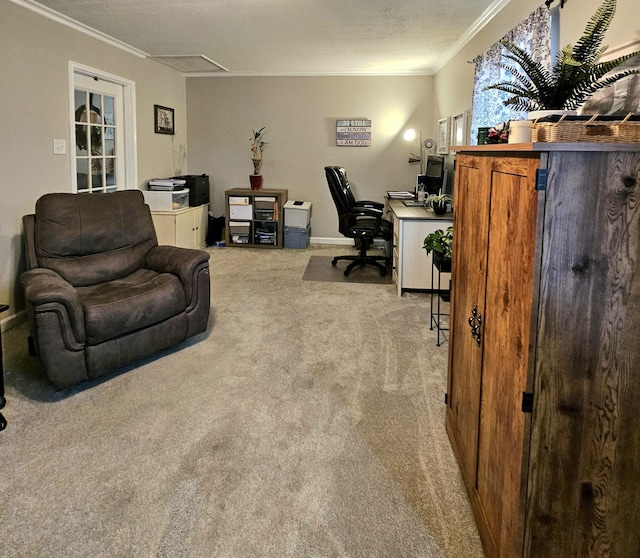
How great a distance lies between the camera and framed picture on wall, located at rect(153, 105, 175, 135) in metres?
5.91

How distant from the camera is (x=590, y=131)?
3.84ft

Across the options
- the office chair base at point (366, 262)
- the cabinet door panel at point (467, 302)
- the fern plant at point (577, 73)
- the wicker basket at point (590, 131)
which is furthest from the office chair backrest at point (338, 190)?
the wicker basket at point (590, 131)

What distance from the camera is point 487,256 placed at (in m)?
1.55

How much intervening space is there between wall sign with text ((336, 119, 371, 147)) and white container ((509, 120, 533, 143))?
5452 mm

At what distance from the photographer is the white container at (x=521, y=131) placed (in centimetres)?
140

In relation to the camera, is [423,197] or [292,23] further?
[423,197]

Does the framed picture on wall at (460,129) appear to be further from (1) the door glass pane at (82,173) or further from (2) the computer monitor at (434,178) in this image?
(1) the door glass pane at (82,173)

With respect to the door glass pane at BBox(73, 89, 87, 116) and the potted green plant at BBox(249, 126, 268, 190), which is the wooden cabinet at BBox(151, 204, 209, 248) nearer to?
the potted green plant at BBox(249, 126, 268, 190)

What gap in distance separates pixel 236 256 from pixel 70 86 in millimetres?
2530

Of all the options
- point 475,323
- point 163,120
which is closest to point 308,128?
point 163,120

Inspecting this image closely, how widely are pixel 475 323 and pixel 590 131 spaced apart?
0.71 m

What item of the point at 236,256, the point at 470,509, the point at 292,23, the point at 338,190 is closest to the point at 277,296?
the point at 338,190

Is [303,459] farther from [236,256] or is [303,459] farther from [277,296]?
[236,256]

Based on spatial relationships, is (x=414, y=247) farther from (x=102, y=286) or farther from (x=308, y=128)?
(x=308, y=128)
